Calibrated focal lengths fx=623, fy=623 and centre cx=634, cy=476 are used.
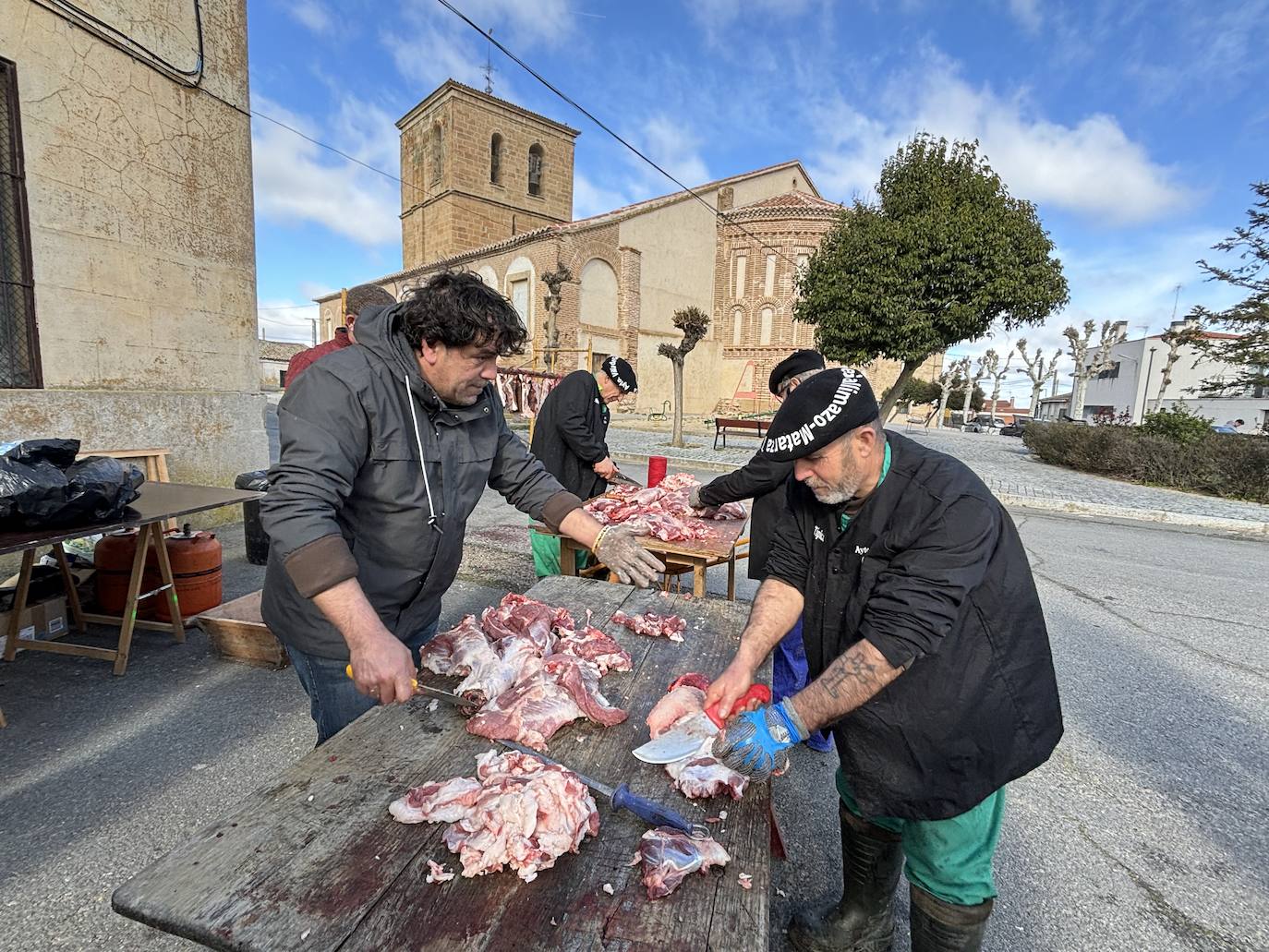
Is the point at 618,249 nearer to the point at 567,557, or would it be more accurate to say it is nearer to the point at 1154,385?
the point at 567,557

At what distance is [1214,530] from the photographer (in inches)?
399

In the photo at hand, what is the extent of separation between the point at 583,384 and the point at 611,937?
3.80 meters

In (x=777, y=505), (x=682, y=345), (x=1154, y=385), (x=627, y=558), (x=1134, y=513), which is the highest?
(x=1154, y=385)

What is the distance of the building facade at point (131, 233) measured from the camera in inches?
205

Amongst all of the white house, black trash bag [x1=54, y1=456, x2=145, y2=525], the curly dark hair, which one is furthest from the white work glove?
the white house

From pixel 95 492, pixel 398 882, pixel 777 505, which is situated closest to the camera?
pixel 398 882

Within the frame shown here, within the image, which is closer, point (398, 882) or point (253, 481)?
point (398, 882)

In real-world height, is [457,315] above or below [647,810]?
above

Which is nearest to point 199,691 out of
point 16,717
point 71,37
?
point 16,717

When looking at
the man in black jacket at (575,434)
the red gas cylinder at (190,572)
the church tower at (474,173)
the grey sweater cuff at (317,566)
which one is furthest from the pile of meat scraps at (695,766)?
the church tower at (474,173)

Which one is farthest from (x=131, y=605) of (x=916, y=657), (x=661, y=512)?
(x=916, y=657)

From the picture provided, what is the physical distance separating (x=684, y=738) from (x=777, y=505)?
5.63ft

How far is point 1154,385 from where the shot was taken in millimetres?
49281

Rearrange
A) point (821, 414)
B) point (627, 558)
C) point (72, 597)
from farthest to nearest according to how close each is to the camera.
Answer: point (72, 597)
point (627, 558)
point (821, 414)
